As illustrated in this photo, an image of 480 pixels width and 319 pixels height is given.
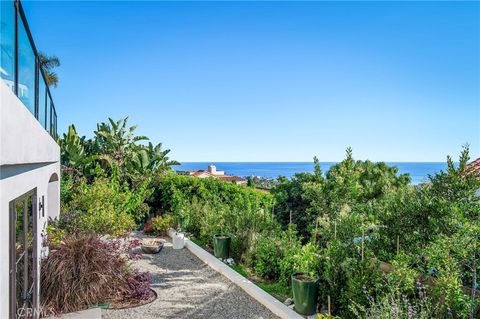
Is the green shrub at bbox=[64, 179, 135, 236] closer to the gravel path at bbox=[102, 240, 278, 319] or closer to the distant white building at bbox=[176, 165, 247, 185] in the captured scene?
the gravel path at bbox=[102, 240, 278, 319]

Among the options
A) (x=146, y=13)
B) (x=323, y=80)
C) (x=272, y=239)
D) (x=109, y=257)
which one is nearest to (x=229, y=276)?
(x=272, y=239)

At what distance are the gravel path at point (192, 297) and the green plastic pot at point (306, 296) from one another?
540 millimetres

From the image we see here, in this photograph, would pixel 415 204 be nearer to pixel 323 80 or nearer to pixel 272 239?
pixel 272 239

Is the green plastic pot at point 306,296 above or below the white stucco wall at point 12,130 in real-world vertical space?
below

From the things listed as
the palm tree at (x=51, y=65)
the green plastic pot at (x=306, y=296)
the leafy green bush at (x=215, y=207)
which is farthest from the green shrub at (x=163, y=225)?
the palm tree at (x=51, y=65)

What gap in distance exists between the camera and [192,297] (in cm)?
714

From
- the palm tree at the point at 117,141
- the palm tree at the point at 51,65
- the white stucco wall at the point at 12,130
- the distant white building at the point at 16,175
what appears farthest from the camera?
the palm tree at the point at 51,65

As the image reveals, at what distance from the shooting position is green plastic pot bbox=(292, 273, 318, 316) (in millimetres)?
5879

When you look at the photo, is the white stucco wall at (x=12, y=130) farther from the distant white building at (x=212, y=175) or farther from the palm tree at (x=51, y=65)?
the palm tree at (x=51, y=65)

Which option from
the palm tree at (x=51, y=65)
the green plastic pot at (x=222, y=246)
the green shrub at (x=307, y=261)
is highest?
the palm tree at (x=51, y=65)

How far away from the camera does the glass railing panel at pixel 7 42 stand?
281cm

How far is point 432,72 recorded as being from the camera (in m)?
16.8

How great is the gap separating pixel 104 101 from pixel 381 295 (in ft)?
60.5

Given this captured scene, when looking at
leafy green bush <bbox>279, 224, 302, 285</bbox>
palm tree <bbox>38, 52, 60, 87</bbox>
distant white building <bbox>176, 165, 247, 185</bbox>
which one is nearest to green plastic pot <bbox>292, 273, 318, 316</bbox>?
leafy green bush <bbox>279, 224, 302, 285</bbox>
